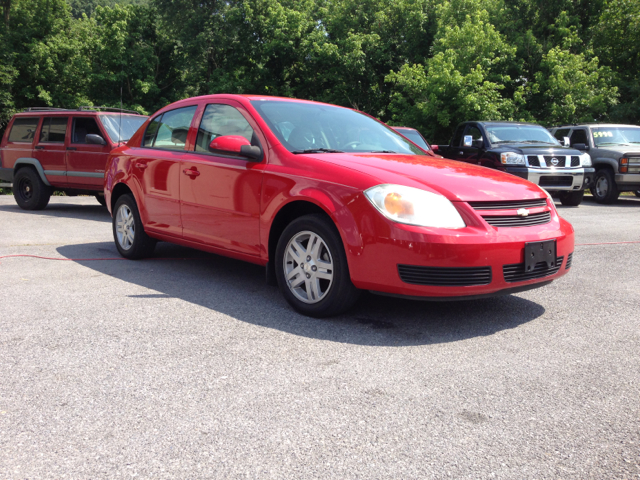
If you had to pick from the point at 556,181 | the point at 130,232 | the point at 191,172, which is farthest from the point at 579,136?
the point at 191,172

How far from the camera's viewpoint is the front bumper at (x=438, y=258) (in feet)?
12.4

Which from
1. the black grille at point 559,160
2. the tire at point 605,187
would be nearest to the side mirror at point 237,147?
the black grille at point 559,160

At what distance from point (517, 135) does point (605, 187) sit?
2.77m

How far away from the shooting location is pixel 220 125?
5258 millimetres

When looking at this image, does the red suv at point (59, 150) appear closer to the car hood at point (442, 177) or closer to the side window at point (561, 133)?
the car hood at point (442, 177)

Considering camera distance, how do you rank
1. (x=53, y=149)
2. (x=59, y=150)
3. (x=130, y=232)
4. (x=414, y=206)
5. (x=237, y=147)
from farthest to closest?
(x=53, y=149) → (x=59, y=150) → (x=130, y=232) → (x=237, y=147) → (x=414, y=206)

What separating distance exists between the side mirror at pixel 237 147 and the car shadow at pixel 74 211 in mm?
6233

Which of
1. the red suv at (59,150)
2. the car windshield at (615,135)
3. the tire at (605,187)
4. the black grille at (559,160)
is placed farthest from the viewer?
the car windshield at (615,135)

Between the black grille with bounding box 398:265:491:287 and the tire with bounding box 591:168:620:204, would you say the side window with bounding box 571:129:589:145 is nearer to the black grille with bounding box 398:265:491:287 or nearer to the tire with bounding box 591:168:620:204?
the tire with bounding box 591:168:620:204

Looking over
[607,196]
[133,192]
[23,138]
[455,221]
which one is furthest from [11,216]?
[607,196]

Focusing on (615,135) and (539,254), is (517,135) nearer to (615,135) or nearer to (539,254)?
(615,135)

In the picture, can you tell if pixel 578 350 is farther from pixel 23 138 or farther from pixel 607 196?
pixel 607 196

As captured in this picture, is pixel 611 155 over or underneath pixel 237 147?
over

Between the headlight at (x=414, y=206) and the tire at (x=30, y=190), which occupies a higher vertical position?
the headlight at (x=414, y=206)
